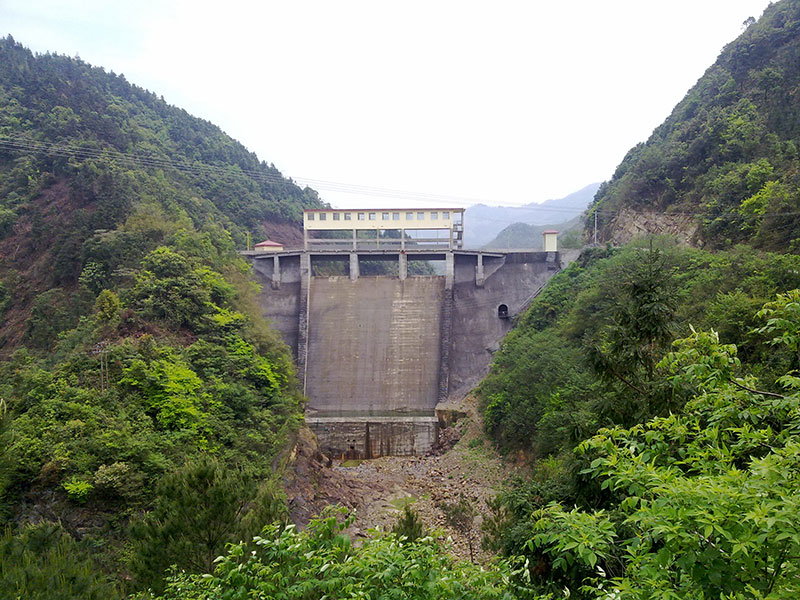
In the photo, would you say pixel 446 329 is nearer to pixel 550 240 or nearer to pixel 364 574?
pixel 550 240

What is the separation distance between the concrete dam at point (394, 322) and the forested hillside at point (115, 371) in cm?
473

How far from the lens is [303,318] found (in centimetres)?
2667

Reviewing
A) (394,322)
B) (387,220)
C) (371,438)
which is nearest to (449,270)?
(394,322)

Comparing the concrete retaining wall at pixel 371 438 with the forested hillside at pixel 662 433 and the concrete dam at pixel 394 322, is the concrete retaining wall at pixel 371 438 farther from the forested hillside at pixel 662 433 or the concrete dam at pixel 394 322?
the forested hillside at pixel 662 433

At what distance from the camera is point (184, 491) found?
740 cm

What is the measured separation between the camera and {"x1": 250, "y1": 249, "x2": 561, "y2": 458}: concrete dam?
2555cm

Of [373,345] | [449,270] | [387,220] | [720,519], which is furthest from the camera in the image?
[387,220]

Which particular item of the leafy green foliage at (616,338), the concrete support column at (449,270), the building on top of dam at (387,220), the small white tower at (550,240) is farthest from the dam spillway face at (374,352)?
the small white tower at (550,240)

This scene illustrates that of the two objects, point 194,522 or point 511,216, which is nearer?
point 194,522

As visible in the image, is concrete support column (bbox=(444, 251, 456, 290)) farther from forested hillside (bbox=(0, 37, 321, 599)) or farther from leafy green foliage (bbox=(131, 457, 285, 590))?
leafy green foliage (bbox=(131, 457, 285, 590))

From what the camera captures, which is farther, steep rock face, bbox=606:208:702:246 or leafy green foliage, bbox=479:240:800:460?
steep rock face, bbox=606:208:702:246

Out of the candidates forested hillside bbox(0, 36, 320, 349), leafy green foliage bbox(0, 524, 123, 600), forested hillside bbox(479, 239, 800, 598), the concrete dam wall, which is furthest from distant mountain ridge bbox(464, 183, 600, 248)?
leafy green foliage bbox(0, 524, 123, 600)

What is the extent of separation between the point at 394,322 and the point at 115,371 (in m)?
15.7

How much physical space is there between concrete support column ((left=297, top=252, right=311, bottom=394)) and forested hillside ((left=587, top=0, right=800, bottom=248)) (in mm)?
17169
